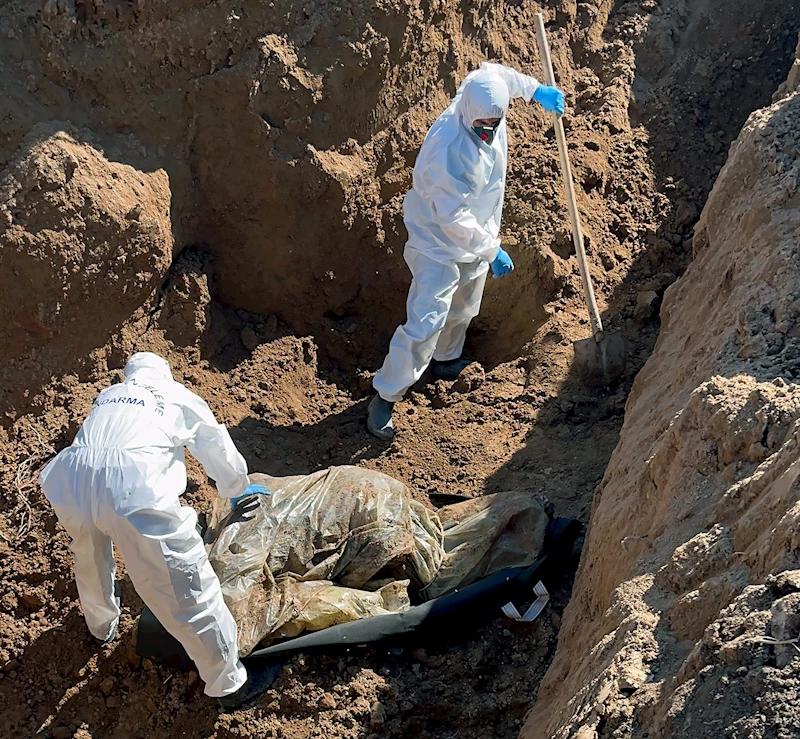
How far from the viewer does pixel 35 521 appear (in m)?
4.74

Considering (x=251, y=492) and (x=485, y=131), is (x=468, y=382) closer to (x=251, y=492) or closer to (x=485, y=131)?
(x=485, y=131)

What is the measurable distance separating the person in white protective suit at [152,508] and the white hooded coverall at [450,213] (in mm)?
1646

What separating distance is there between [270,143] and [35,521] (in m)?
2.61

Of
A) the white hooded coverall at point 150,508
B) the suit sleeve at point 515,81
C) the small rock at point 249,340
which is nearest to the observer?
the white hooded coverall at point 150,508

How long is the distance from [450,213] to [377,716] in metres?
Result: 2.72

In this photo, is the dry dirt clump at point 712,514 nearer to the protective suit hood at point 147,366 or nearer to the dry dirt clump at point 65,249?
the protective suit hood at point 147,366

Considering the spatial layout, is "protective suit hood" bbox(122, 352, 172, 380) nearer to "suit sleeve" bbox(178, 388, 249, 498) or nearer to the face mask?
"suit sleeve" bbox(178, 388, 249, 498)

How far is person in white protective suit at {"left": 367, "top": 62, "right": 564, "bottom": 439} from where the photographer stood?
5.05 meters

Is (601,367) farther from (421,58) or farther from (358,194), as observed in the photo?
(421,58)

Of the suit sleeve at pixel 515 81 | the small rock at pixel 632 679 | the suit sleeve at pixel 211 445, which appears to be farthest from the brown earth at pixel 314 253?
the small rock at pixel 632 679

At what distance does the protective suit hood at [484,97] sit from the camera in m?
4.87

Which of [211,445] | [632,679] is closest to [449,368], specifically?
[211,445]

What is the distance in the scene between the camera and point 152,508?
11.6ft

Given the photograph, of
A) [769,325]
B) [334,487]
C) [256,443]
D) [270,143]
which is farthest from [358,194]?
[769,325]
